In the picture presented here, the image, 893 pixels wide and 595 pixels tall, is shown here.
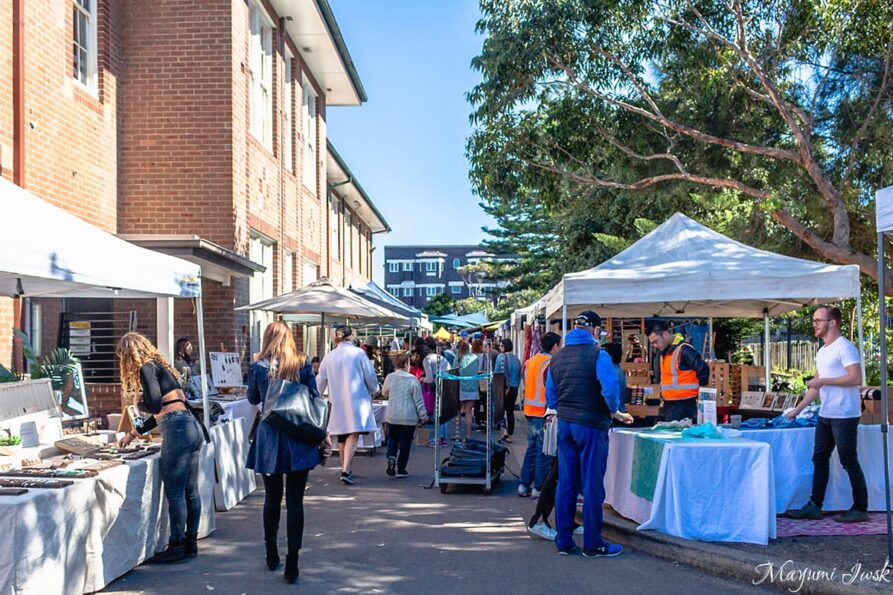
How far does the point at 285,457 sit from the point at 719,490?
137 inches

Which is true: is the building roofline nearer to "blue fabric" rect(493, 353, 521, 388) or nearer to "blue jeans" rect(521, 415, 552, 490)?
"blue fabric" rect(493, 353, 521, 388)

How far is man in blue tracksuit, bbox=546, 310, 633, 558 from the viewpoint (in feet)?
22.7

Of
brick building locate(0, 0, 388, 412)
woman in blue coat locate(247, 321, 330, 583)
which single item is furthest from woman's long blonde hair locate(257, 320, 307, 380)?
brick building locate(0, 0, 388, 412)

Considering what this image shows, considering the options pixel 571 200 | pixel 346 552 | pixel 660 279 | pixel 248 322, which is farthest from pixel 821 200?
pixel 346 552

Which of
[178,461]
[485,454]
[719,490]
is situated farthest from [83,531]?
[485,454]

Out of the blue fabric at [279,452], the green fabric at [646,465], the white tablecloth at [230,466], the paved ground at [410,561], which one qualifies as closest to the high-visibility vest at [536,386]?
the paved ground at [410,561]

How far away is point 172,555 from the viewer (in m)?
6.70

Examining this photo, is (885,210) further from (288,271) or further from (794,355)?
(794,355)

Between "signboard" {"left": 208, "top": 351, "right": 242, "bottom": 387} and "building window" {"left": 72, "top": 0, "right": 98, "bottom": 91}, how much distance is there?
4393 mm

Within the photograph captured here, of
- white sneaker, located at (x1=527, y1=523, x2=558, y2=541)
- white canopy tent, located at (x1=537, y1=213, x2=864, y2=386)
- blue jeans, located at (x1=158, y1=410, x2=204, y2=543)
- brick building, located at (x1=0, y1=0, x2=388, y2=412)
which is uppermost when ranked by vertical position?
brick building, located at (x1=0, y1=0, x2=388, y2=412)

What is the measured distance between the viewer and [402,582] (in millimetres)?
6316

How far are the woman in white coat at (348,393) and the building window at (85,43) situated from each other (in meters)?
5.75

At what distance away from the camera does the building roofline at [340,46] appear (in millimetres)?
18125

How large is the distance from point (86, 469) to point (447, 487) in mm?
4735
